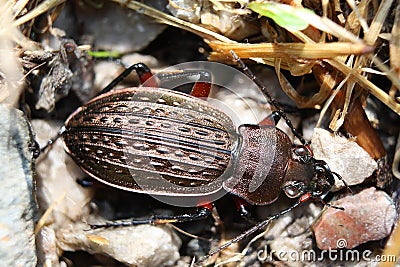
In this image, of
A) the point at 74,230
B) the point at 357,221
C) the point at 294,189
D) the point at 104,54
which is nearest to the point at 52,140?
the point at 74,230

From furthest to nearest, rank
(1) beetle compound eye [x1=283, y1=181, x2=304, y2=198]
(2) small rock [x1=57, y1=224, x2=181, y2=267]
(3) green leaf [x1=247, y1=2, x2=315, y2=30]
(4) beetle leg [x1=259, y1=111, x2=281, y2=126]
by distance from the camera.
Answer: (4) beetle leg [x1=259, y1=111, x2=281, y2=126]
(1) beetle compound eye [x1=283, y1=181, x2=304, y2=198]
(2) small rock [x1=57, y1=224, x2=181, y2=267]
(3) green leaf [x1=247, y1=2, x2=315, y2=30]

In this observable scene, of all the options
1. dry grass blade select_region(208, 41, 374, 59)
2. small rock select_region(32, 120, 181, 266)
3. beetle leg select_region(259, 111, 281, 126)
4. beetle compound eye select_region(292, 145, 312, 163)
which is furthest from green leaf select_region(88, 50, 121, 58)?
beetle compound eye select_region(292, 145, 312, 163)

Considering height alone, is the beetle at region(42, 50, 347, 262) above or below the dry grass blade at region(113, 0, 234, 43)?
below

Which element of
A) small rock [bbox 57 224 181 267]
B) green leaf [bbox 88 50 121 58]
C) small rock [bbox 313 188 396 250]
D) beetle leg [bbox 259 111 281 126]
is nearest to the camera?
small rock [bbox 313 188 396 250]

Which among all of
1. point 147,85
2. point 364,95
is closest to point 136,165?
point 147,85

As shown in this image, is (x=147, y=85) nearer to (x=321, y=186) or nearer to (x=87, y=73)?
(x=87, y=73)

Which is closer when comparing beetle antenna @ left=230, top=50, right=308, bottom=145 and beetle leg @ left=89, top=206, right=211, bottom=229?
beetle antenna @ left=230, top=50, right=308, bottom=145

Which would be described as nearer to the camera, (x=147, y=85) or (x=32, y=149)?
(x=32, y=149)

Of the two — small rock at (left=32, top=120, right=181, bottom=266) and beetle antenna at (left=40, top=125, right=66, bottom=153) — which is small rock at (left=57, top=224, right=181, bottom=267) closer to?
small rock at (left=32, top=120, right=181, bottom=266)
